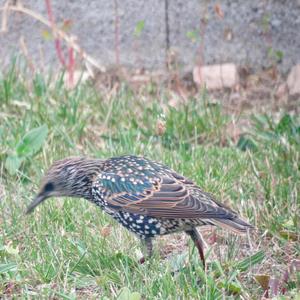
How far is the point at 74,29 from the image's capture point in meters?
8.82

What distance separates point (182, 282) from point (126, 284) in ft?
1.03

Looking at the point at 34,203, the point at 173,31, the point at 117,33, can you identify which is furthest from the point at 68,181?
the point at 173,31

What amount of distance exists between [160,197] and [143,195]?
0.11m

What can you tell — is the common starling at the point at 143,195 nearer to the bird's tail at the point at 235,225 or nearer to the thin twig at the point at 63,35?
the bird's tail at the point at 235,225

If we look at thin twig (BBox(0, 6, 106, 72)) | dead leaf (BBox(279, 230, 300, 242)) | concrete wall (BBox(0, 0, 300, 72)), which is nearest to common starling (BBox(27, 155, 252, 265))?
dead leaf (BBox(279, 230, 300, 242))

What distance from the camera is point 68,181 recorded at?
19.7 ft

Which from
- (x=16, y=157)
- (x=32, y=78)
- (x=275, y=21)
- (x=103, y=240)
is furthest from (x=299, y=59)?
(x=103, y=240)

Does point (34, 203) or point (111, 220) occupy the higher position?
point (34, 203)

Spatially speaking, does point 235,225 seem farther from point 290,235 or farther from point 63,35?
point 63,35

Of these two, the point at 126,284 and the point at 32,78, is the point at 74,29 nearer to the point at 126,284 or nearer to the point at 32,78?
the point at 32,78

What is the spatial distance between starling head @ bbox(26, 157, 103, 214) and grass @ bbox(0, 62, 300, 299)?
0.68 ft

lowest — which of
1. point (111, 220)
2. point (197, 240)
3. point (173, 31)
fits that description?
point (111, 220)

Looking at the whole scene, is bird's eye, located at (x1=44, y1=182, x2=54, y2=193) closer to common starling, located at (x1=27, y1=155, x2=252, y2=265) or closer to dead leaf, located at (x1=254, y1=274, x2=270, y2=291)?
common starling, located at (x1=27, y1=155, x2=252, y2=265)

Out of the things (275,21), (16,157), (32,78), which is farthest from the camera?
(275,21)
